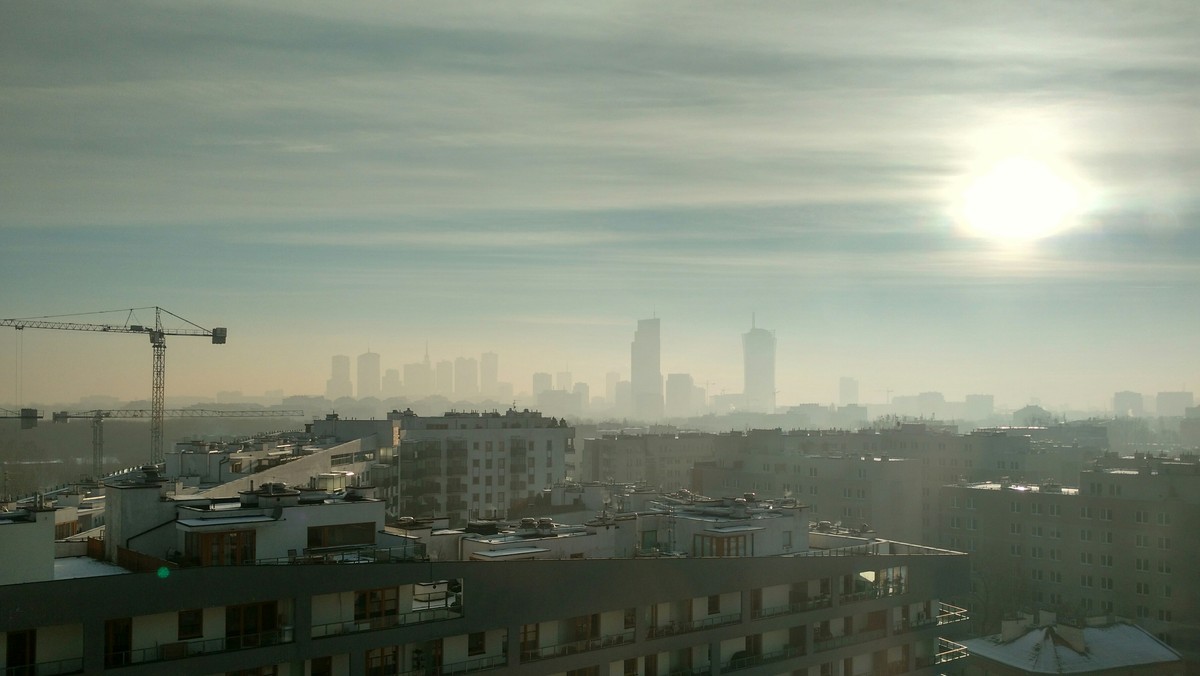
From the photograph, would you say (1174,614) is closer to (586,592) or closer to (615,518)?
(615,518)

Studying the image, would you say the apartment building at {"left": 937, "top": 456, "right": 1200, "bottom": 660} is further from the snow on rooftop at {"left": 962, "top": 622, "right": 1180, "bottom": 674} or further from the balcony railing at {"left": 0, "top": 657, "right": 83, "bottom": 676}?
the balcony railing at {"left": 0, "top": 657, "right": 83, "bottom": 676}

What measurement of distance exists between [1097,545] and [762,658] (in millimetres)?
36561

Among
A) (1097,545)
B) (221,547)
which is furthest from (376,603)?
(1097,545)

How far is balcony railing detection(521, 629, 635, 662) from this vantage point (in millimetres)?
21250

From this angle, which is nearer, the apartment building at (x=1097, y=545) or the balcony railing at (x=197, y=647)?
the balcony railing at (x=197, y=647)

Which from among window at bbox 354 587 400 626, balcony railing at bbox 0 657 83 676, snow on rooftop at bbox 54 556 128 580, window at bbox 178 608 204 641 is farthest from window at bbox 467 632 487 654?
balcony railing at bbox 0 657 83 676

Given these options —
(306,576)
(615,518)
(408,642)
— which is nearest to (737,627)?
(615,518)

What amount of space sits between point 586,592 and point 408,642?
4654mm

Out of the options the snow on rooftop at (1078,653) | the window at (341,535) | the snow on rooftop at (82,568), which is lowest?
the snow on rooftop at (1078,653)

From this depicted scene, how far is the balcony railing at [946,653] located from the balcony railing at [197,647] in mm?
22353

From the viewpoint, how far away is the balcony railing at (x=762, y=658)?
83.4 ft

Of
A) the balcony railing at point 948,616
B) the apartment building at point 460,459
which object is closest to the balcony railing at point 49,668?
the balcony railing at point 948,616

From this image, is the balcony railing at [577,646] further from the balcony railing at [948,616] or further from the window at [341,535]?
the balcony railing at [948,616]

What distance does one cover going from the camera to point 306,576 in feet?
58.8
